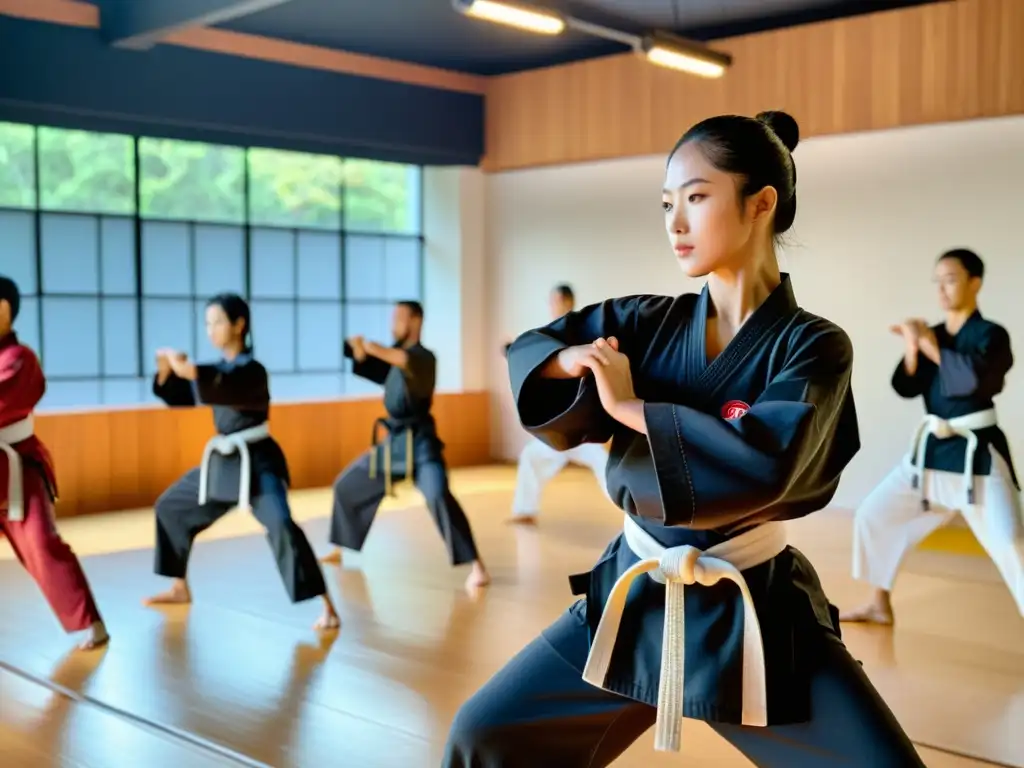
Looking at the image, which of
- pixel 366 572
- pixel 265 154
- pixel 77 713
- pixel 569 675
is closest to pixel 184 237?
pixel 265 154

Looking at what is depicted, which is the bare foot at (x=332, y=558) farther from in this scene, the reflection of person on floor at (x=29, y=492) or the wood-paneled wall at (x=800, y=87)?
the wood-paneled wall at (x=800, y=87)

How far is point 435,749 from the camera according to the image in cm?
259

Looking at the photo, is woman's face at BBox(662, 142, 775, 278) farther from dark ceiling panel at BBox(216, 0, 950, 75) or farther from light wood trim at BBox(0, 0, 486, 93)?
light wood trim at BBox(0, 0, 486, 93)

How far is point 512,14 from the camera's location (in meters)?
4.75

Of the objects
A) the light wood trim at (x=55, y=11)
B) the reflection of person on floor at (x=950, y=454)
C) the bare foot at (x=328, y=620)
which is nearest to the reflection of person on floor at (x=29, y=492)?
the bare foot at (x=328, y=620)

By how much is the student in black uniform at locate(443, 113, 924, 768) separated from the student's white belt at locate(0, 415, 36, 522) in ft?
7.09

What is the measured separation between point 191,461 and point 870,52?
4059 mm

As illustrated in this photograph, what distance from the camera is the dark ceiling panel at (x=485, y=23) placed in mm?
5965

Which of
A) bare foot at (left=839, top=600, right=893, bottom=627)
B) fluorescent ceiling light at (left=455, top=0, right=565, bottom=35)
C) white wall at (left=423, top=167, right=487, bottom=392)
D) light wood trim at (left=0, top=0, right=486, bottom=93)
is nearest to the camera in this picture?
bare foot at (left=839, top=600, right=893, bottom=627)

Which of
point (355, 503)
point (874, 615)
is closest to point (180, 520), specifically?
point (355, 503)

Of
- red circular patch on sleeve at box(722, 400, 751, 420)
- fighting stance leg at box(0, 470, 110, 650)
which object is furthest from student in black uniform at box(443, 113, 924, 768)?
fighting stance leg at box(0, 470, 110, 650)

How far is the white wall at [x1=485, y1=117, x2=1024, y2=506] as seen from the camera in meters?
5.46

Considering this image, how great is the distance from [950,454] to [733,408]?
2.30m

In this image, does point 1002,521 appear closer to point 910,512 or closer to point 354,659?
point 910,512
